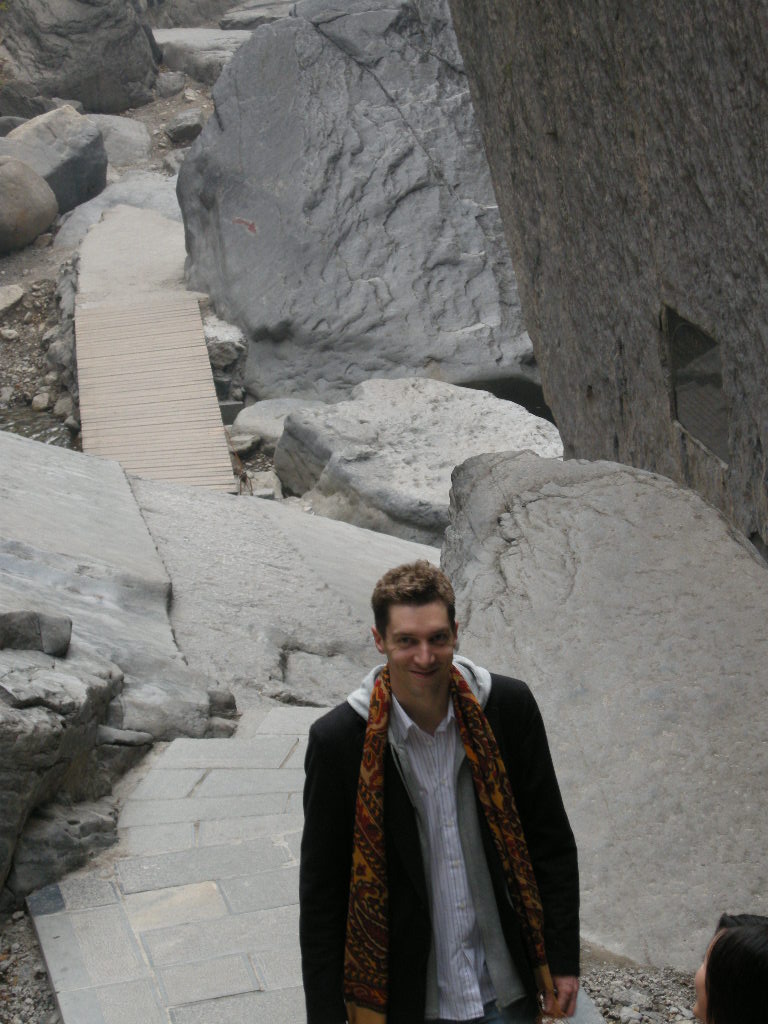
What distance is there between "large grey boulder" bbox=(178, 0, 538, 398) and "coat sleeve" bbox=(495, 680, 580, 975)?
512 inches

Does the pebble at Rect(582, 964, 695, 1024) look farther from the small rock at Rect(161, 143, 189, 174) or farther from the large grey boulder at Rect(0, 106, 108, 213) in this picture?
the small rock at Rect(161, 143, 189, 174)

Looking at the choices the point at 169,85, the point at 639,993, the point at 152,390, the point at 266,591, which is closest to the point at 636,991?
the point at 639,993

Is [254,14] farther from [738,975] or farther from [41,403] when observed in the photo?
[738,975]

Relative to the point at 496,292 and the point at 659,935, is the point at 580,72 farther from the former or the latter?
the point at 496,292

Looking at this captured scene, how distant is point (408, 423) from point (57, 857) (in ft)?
29.2

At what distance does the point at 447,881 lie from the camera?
208cm

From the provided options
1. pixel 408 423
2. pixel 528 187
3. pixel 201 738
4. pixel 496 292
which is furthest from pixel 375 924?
pixel 496 292

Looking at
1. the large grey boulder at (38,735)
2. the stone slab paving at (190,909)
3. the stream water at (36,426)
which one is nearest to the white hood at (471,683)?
the stone slab paving at (190,909)

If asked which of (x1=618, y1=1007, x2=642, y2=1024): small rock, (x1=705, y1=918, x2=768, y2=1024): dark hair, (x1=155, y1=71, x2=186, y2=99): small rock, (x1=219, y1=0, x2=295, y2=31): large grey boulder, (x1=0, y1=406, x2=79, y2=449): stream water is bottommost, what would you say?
(x1=0, y1=406, x2=79, y2=449): stream water

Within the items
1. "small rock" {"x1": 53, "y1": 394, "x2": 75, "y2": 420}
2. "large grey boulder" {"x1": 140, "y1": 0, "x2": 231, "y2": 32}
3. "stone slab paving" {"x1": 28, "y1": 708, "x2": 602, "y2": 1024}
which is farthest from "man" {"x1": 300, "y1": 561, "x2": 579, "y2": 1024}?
"large grey boulder" {"x1": 140, "y1": 0, "x2": 231, "y2": 32}

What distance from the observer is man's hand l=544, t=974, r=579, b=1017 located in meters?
2.16

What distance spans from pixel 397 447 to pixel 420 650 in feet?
31.8

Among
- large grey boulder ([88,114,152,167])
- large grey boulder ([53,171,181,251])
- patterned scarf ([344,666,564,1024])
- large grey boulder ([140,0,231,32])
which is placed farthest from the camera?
large grey boulder ([140,0,231,32])

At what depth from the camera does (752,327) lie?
525 cm
